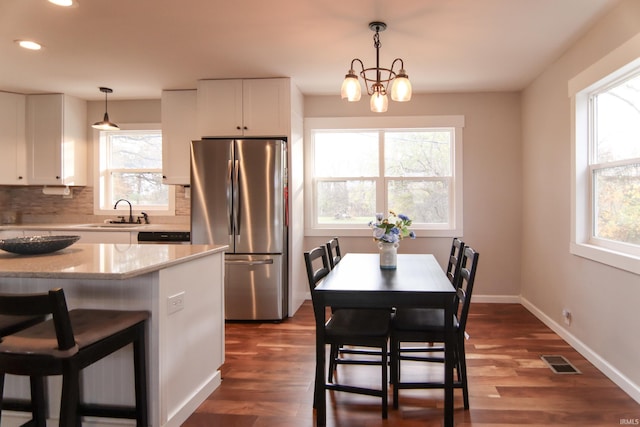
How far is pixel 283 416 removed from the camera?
2229 millimetres

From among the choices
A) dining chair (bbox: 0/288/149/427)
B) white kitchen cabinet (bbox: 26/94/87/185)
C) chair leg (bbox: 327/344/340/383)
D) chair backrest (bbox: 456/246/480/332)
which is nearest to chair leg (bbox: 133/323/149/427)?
dining chair (bbox: 0/288/149/427)

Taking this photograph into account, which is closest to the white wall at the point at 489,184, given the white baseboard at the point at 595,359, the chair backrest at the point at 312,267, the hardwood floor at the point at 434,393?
the white baseboard at the point at 595,359

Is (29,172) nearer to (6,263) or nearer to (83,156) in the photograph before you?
(83,156)

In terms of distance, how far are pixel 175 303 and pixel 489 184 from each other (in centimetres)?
369

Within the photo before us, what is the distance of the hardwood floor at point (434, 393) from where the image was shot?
217 cm

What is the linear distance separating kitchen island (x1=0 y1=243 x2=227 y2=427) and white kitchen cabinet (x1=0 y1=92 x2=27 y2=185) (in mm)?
3117

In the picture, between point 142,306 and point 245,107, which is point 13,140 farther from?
point 142,306

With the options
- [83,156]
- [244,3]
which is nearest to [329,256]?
[244,3]

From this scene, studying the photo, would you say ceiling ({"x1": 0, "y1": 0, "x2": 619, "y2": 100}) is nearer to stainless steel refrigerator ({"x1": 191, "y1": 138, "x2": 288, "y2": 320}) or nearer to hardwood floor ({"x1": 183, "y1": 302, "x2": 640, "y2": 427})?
stainless steel refrigerator ({"x1": 191, "y1": 138, "x2": 288, "y2": 320})

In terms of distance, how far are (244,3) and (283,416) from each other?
246cm

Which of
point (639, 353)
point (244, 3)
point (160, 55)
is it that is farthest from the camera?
point (160, 55)

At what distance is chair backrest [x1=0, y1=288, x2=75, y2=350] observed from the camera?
1429 millimetres

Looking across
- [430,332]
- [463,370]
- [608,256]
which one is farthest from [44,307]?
[608,256]

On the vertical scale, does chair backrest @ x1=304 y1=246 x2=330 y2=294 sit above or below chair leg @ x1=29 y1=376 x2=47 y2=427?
above
